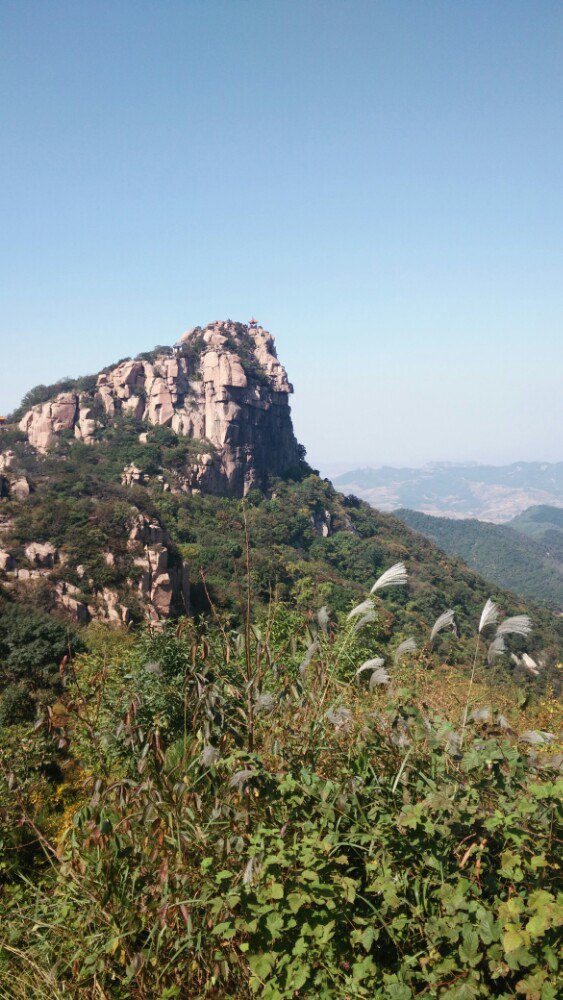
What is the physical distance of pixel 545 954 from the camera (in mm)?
1620

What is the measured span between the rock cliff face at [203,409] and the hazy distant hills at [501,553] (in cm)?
5217

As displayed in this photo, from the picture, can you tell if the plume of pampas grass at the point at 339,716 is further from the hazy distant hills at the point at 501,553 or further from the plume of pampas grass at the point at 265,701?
the hazy distant hills at the point at 501,553

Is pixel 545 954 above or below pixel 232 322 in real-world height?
below

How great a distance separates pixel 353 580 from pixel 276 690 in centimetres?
4390

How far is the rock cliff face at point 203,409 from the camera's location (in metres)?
51.0

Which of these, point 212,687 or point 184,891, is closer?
point 184,891

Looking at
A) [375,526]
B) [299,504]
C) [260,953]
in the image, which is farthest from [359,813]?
[375,526]

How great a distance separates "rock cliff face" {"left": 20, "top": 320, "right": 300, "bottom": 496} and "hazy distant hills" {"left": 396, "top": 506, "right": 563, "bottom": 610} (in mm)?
52173

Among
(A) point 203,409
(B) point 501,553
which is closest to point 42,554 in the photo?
(A) point 203,409

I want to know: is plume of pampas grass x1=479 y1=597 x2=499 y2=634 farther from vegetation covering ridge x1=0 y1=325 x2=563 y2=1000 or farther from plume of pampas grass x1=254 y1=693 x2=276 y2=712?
plume of pampas grass x1=254 y1=693 x2=276 y2=712

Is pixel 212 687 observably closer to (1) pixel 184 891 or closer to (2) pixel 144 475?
(1) pixel 184 891

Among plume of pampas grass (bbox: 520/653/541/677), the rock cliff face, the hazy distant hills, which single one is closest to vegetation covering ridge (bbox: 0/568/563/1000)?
plume of pampas grass (bbox: 520/653/541/677)

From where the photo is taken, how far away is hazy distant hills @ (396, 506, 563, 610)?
111562 millimetres

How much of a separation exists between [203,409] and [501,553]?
324 feet
